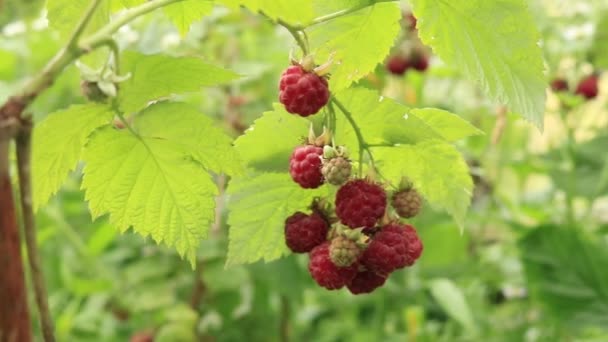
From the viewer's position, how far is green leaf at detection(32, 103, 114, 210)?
2.80 ft

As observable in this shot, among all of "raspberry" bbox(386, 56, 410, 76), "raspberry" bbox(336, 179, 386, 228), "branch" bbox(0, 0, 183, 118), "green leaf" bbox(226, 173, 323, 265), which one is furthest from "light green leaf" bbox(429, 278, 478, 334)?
"branch" bbox(0, 0, 183, 118)

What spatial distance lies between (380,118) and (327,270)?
0.53ft

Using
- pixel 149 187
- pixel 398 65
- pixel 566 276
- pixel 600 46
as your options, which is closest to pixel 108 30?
pixel 149 187

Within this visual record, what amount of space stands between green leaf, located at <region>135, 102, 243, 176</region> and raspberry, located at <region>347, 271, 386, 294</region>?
0.19 metres

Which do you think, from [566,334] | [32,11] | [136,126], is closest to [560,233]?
[566,334]

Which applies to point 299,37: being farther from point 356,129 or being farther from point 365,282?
point 365,282

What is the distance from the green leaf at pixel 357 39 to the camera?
87cm

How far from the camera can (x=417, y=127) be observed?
34.7 inches

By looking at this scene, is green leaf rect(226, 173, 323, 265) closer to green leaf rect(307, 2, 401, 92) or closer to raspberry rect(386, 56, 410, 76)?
green leaf rect(307, 2, 401, 92)

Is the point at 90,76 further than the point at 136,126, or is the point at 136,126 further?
the point at 136,126

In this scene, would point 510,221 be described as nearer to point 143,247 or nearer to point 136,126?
point 143,247

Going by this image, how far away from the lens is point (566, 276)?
2.30m

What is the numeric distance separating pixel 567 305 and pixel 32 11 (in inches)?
101

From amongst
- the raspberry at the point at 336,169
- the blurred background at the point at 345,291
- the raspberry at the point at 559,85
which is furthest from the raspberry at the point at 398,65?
the raspberry at the point at 336,169
